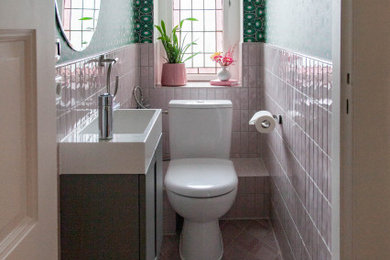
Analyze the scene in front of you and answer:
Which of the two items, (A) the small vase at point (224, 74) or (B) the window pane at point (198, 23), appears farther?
(B) the window pane at point (198, 23)

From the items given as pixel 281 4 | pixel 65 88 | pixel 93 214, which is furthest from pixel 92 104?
pixel 281 4

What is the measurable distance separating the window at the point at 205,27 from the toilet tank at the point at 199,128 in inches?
34.3

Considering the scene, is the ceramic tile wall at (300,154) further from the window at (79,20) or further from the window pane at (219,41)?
the window at (79,20)

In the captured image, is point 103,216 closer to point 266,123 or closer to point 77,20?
point 77,20

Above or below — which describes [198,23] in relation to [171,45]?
above

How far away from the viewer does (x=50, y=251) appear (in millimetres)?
1025

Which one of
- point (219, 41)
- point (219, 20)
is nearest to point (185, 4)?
point (219, 20)

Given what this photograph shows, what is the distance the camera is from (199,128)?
3.48 m

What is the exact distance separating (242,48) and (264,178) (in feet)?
3.41

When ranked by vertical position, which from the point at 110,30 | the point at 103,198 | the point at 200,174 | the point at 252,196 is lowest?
the point at 252,196

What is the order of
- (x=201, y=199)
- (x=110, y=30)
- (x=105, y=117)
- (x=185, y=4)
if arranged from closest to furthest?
(x=105, y=117) → (x=201, y=199) → (x=110, y=30) → (x=185, y=4)

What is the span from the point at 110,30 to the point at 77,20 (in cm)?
78

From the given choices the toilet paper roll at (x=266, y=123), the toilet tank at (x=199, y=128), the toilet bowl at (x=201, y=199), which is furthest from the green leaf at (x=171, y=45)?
the toilet paper roll at (x=266, y=123)

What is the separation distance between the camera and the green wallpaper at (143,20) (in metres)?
4.01
